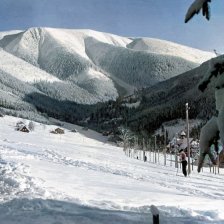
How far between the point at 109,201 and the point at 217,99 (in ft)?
30.5

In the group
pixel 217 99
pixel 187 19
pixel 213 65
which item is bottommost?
pixel 217 99

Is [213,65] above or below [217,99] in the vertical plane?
above

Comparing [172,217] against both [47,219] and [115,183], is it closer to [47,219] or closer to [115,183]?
[47,219]

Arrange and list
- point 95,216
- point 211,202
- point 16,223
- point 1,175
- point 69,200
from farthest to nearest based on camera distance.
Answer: point 1,175, point 211,202, point 69,200, point 95,216, point 16,223

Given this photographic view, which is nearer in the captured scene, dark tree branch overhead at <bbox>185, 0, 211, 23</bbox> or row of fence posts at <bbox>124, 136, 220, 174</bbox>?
dark tree branch overhead at <bbox>185, 0, 211, 23</bbox>

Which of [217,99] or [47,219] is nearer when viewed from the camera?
[217,99]

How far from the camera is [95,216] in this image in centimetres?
1293

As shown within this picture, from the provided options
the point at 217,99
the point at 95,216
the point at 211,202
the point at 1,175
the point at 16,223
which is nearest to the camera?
the point at 217,99

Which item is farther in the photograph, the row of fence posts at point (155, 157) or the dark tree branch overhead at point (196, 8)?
the row of fence posts at point (155, 157)

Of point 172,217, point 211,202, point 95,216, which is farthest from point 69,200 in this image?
point 211,202

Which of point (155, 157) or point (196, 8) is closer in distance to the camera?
point (196, 8)

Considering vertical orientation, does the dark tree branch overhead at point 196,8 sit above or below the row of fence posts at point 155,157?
below

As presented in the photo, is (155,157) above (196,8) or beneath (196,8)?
above

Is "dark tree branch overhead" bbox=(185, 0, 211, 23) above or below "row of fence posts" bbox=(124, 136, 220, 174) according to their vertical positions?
below
